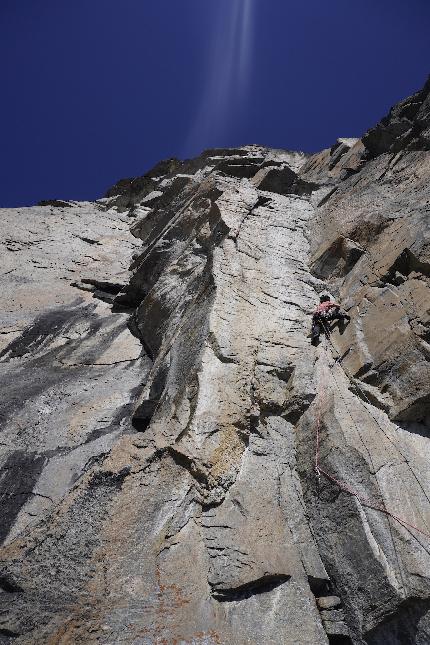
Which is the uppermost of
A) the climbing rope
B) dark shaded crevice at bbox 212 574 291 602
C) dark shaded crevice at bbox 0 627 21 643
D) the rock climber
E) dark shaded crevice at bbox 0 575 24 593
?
the rock climber

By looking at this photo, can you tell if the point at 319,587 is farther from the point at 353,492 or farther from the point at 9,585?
the point at 9,585

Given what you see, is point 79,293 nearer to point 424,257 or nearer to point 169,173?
point 424,257

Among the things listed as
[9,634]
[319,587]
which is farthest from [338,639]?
[9,634]

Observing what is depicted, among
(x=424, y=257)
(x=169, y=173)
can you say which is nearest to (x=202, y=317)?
(x=424, y=257)

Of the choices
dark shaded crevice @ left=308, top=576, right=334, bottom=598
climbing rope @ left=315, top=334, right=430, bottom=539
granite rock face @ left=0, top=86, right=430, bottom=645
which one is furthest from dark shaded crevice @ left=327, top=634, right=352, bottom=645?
climbing rope @ left=315, top=334, right=430, bottom=539

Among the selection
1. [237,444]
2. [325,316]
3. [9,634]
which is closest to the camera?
[9,634]

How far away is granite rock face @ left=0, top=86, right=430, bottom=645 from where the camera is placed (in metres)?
5.57

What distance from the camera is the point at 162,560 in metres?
5.93

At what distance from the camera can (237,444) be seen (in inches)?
293

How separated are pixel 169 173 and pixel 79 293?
25118 mm

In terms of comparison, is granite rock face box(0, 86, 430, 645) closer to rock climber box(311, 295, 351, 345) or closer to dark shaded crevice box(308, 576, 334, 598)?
dark shaded crevice box(308, 576, 334, 598)

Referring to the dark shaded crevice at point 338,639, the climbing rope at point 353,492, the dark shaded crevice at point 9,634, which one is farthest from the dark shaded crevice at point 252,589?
the dark shaded crevice at point 9,634

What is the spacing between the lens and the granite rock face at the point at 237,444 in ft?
18.3

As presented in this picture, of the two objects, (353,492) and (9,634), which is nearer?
(9,634)
